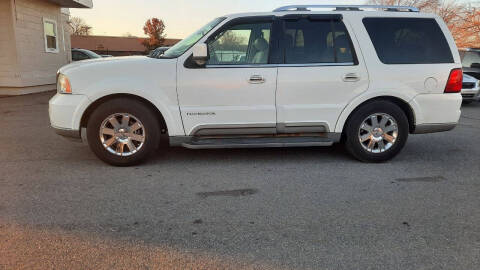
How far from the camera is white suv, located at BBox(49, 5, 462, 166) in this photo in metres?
4.69

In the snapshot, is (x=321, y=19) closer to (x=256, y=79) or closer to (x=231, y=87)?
(x=256, y=79)

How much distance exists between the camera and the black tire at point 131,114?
4.69 meters

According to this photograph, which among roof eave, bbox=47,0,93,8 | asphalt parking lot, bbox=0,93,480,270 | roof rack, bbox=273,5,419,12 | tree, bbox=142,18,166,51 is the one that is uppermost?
tree, bbox=142,18,166,51

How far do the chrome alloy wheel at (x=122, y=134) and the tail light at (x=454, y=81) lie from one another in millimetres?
4053

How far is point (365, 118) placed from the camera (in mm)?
4992

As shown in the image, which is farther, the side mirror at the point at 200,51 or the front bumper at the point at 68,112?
the front bumper at the point at 68,112

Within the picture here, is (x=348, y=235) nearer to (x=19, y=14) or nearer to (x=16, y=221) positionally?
(x=16, y=221)

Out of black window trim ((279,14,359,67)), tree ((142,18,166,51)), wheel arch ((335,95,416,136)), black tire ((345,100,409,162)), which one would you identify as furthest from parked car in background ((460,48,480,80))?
tree ((142,18,166,51))

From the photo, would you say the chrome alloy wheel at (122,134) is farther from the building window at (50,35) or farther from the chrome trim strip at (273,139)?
the building window at (50,35)

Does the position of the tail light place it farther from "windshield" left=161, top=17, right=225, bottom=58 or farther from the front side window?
"windshield" left=161, top=17, right=225, bottom=58

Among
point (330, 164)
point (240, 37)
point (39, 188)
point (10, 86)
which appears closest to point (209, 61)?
point (240, 37)

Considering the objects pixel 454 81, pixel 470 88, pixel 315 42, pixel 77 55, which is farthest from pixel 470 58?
pixel 77 55

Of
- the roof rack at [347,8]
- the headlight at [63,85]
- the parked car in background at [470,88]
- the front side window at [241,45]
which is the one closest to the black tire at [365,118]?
the roof rack at [347,8]

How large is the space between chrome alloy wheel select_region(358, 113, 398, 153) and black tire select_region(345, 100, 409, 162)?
38 millimetres
